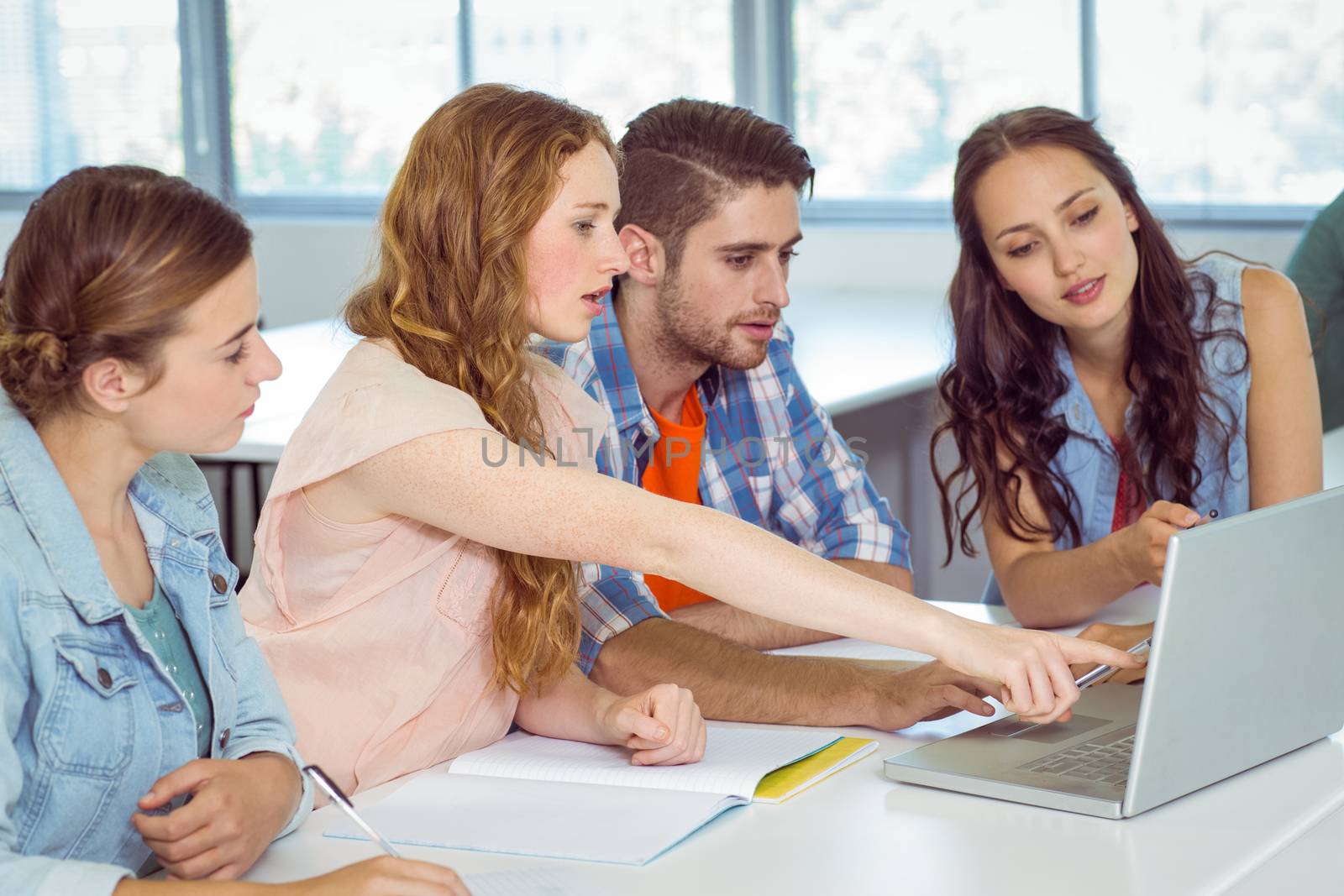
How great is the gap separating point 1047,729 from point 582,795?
41 centimetres

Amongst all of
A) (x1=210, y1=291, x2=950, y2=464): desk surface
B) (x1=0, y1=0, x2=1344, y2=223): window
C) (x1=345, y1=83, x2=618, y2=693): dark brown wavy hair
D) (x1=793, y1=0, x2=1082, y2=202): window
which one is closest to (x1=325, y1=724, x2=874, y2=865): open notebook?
(x1=345, y1=83, x2=618, y2=693): dark brown wavy hair

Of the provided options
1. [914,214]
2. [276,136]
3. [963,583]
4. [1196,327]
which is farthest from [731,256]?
[276,136]

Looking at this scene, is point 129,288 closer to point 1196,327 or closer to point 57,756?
point 57,756

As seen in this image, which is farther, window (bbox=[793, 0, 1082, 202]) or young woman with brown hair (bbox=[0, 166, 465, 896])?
window (bbox=[793, 0, 1082, 202])

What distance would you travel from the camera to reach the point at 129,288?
0.98 metres

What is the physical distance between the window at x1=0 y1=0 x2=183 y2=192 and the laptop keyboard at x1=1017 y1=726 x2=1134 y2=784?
16.2ft

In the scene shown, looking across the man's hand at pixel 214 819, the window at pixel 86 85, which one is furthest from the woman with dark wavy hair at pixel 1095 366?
the window at pixel 86 85

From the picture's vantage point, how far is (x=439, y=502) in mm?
1232

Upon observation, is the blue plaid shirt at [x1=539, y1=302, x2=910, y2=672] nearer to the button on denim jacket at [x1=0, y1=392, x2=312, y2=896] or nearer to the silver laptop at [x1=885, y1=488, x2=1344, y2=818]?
the silver laptop at [x1=885, y1=488, x2=1344, y2=818]

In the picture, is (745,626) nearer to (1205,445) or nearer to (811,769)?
(811,769)

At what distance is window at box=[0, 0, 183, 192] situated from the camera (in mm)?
5602

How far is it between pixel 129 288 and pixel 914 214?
364 centimetres

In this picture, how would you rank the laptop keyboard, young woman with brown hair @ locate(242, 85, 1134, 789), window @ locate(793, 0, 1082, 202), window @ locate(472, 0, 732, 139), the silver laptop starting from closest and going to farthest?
the silver laptop
the laptop keyboard
young woman with brown hair @ locate(242, 85, 1134, 789)
window @ locate(793, 0, 1082, 202)
window @ locate(472, 0, 732, 139)

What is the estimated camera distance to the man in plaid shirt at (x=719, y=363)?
187 cm
